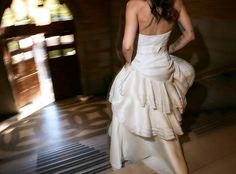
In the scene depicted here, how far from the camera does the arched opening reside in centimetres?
598

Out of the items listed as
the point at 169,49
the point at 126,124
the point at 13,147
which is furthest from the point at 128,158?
the point at 13,147

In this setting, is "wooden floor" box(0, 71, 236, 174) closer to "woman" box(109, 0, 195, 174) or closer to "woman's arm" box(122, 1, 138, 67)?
"woman" box(109, 0, 195, 174)

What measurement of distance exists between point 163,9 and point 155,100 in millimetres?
638

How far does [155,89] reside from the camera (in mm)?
1854

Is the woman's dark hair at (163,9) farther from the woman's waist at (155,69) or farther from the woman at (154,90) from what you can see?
the woman's waist at (155,69)

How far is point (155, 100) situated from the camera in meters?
1.85

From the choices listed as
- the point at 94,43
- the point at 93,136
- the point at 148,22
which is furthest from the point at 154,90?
the point at 94,43

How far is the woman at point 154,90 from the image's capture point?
171 cm

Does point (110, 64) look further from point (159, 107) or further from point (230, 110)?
point (159, 107)

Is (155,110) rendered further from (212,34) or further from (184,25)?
(212,34)

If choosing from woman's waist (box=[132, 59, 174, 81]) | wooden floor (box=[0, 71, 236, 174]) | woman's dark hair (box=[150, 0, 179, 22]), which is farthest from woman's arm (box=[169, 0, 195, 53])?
wooden floor (box=[0, 71, 236, 174])

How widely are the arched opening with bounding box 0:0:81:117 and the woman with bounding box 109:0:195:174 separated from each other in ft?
15.9

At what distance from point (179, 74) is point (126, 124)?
0.56m

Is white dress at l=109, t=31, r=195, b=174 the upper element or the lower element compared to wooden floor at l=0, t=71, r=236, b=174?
upper
